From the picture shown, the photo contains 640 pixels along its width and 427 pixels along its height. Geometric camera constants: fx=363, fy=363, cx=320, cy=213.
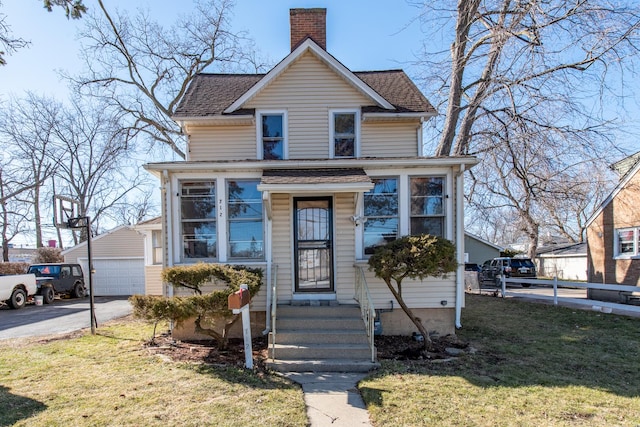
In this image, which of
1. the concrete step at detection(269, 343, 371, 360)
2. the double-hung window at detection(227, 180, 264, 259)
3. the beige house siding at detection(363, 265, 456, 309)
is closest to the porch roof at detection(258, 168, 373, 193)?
the double-hung window at detection(227, 180, 264, 259)

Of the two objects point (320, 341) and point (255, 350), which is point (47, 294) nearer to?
point (255, 350)

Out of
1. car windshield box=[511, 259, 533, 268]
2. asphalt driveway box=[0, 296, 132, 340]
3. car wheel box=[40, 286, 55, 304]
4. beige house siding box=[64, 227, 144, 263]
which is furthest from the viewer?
car windshield box=[511, 259, 533, 268]

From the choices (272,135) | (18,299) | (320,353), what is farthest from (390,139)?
(18,299)

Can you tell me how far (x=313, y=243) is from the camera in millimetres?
7953

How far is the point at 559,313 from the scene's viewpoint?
35.7 feet

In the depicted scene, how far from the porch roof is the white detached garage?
15.7 meters

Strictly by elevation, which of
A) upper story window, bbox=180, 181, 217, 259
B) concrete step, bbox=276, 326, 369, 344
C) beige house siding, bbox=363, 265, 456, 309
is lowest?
concrete step, bbox=276, 326, 369, 344

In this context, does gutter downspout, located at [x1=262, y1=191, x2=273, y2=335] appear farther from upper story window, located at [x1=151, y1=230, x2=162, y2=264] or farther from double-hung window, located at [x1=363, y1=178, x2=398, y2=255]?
upper story window, located at [x1=151, y1=230, x2=162, y2=264]

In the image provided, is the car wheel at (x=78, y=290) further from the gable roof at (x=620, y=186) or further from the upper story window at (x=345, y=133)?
the gable roof at (x=620, y=186)

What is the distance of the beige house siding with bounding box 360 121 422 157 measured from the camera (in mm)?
9336

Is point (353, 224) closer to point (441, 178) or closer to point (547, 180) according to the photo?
point (441, 178)

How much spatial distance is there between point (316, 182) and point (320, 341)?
2.91 meters

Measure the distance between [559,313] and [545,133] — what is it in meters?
6.43

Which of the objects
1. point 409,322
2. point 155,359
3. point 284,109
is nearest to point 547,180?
point 409,322
